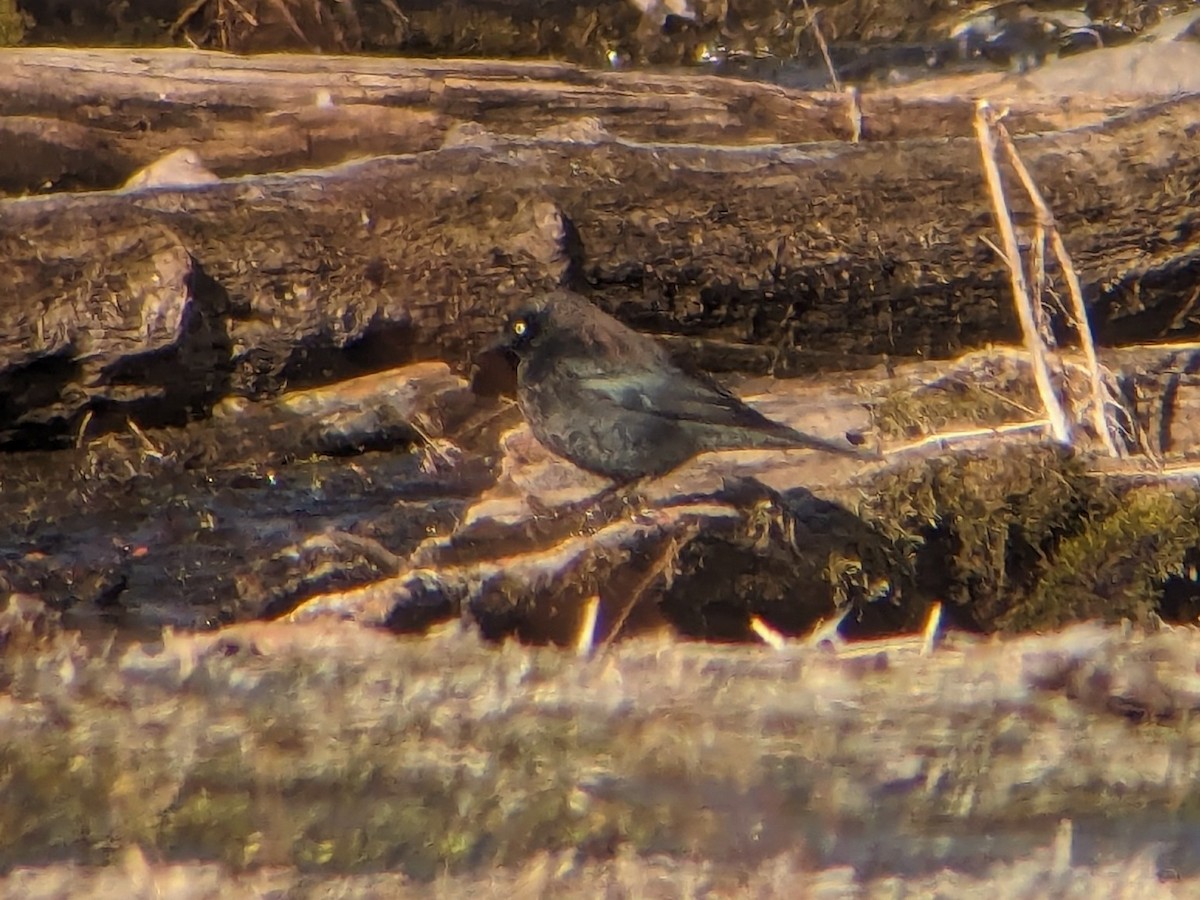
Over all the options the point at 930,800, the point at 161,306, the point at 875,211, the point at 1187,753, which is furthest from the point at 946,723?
the point at 161,306

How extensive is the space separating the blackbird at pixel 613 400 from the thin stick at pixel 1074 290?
78 centimetres

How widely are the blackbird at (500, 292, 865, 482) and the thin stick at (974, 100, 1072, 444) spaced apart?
0.61 meters

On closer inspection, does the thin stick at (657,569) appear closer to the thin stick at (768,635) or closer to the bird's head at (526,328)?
the thin stick at (768,635)

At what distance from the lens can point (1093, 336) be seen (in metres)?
5.49

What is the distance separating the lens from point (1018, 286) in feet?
16.7

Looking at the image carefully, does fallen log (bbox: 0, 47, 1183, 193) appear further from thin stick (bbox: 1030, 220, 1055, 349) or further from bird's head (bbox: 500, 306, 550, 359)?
bird's head (bbox: 500, 306, 550, 359)

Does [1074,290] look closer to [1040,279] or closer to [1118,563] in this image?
[1040,279]

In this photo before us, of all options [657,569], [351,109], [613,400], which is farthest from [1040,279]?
[351,109]

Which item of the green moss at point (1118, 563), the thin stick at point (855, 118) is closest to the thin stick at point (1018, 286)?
the green moss at point (1118, 563)

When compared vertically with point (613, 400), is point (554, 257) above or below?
above

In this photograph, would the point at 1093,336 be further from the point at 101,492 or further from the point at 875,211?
the point at 101,492

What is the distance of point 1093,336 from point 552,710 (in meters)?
2.76

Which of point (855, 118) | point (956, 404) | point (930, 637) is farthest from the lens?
point (855, 118)

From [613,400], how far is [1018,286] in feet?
4.43
